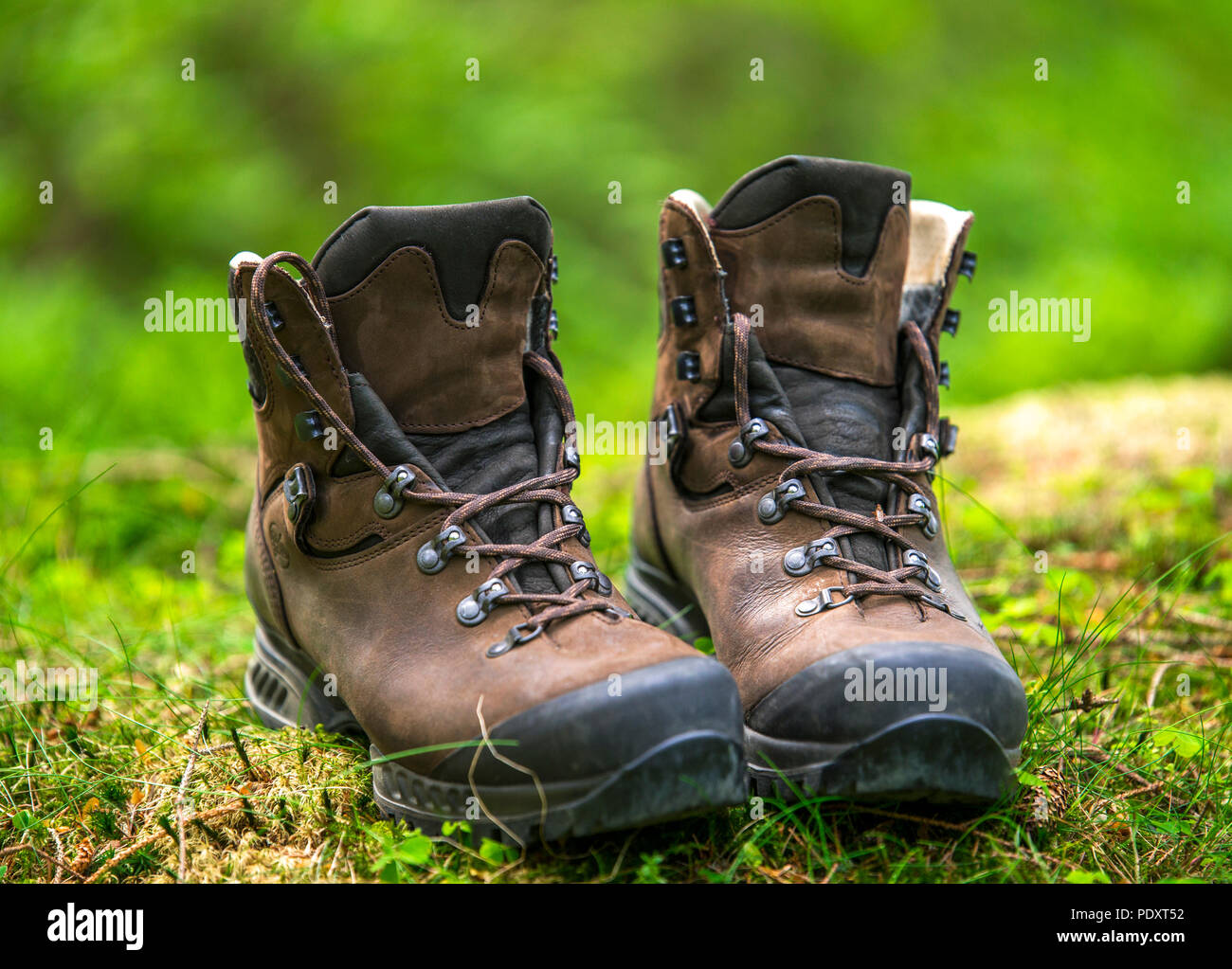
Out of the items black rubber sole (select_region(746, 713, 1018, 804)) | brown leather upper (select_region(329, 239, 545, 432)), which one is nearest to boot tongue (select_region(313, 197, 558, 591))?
brown leather upper (select_region(329, 239, 545, 432))

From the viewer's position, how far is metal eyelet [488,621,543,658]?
4.82 ft

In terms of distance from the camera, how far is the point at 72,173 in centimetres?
657

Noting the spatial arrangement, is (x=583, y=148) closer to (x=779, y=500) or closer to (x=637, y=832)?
(x=779, y=500)

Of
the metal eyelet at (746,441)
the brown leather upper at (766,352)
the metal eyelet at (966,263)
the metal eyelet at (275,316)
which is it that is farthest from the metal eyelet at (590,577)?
the metal eyelet at (966,263)

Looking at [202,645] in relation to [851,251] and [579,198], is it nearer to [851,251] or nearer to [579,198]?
[851,251]

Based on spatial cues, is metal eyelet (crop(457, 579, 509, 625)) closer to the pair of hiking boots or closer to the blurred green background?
the pair of hiking boots

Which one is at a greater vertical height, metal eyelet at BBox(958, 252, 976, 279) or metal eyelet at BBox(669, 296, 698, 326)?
metal eyelet at BBox(958, 252, 976, 279)

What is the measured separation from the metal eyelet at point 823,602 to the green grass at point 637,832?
294 millimetres

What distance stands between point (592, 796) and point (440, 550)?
1.53ft

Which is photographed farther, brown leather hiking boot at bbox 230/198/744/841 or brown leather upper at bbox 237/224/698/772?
brown leather upper at bbox 237/224/698/772

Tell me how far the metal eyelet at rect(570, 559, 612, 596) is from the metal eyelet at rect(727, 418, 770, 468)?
14.5 inches

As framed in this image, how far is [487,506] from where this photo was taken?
163 cm

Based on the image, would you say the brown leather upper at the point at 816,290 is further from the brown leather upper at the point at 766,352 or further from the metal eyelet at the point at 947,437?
the metal eyelet at the point at 947,437

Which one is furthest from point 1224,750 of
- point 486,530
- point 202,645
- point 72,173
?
point 72,173
